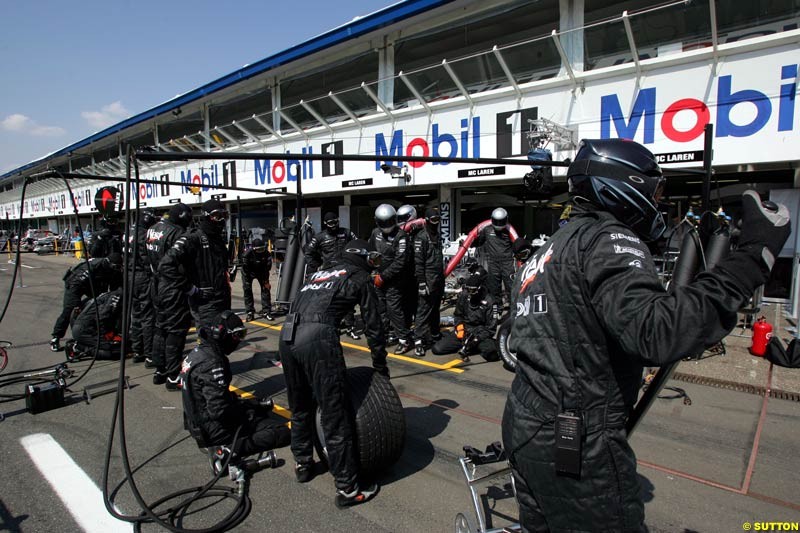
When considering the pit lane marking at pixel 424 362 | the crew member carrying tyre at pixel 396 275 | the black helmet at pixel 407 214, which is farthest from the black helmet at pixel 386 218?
the pit lane marking at pixel 424 362

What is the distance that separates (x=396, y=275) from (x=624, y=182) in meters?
5.29

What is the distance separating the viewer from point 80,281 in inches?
287

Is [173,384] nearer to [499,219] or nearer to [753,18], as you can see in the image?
[499,219]

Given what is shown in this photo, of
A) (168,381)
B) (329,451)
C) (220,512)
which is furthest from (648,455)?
(168,381)

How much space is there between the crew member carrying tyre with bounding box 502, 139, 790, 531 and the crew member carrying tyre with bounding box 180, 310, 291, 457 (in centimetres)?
260

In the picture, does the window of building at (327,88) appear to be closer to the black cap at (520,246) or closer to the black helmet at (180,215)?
the black cap at (520,246)

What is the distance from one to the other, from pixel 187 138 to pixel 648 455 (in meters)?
24.5

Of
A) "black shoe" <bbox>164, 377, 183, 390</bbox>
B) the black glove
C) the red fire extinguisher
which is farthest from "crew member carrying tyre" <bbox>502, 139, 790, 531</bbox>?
the red fire extinguisher

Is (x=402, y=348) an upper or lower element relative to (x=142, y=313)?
lower

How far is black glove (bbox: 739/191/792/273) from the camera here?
136 cm

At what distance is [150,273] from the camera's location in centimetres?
651

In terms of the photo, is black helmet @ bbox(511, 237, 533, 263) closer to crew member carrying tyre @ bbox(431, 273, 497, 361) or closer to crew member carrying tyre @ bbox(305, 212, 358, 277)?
crew member carrying tyre @ bbox(431, 273, 497, 361)

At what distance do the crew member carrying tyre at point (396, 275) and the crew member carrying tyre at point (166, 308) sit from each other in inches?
107

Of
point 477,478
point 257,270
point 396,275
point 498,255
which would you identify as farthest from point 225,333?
point 257,270
